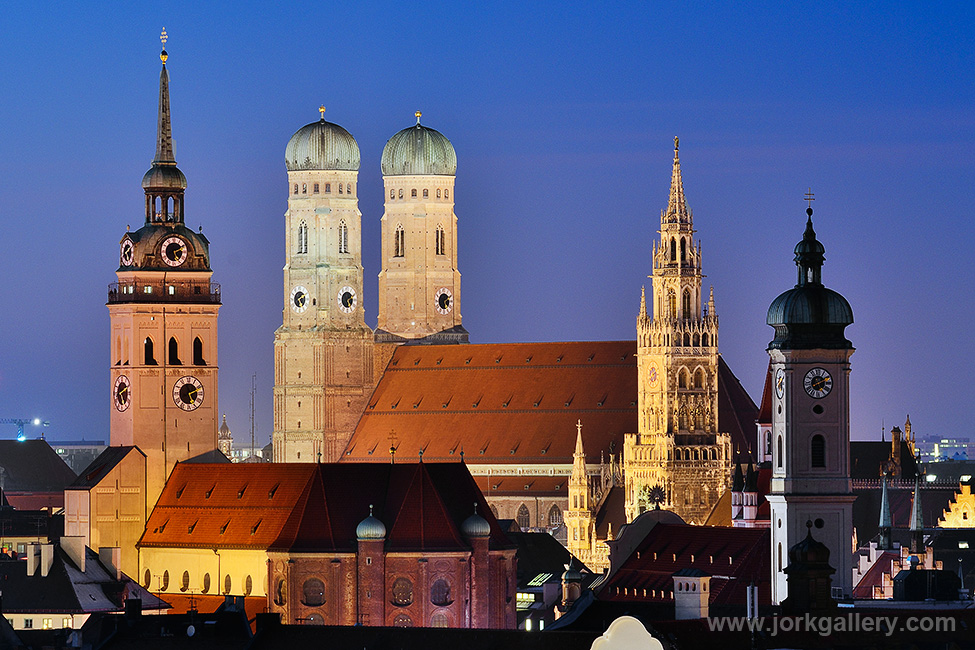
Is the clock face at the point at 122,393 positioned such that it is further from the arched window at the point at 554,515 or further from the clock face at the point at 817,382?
the arched window at the point at 554,515

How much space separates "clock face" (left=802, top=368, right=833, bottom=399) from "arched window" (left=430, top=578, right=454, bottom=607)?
25.3 meters

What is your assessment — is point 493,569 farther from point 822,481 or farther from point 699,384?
point 699,384

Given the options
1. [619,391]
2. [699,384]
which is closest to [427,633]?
[699,384]

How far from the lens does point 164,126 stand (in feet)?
522

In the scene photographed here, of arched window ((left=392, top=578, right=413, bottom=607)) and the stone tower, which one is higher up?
the stone tower

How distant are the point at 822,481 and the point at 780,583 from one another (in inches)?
166

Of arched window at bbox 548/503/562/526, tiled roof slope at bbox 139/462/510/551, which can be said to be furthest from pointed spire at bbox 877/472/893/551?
arched window at bbox 548/503/562/526

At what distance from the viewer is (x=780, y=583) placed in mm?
113438

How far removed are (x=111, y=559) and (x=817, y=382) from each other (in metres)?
41.9

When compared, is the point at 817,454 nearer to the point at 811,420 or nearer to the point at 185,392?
the point at 811,420

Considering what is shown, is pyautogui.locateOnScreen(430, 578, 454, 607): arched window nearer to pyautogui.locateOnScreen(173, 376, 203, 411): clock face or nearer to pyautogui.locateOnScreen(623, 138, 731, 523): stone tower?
pyautogui.locateOnScreen(173, 376, 203, 411): clock face

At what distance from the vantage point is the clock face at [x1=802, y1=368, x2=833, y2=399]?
116 metres

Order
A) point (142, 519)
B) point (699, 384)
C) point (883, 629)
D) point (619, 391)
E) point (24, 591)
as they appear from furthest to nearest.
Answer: point (619, 391)
point (699, 384)
point (142, 519)
point (24, 591)
point (883, 629)

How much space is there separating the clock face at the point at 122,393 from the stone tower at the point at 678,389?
1489 inches
